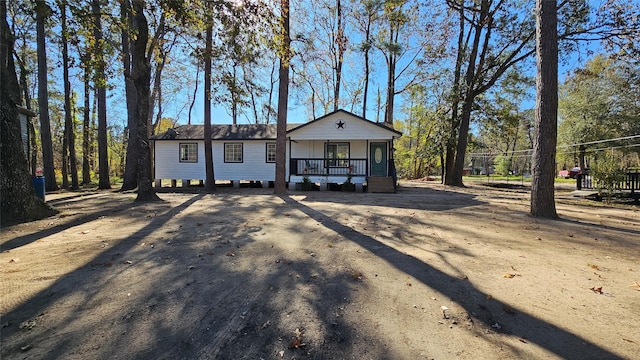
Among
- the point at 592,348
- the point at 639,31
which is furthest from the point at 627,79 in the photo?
the point at 592,348

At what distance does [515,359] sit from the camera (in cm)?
234

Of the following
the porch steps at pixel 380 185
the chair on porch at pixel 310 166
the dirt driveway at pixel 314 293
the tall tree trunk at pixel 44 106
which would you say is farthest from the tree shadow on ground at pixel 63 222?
the porch steps at pixel 380 185

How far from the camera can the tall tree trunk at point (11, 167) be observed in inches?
253

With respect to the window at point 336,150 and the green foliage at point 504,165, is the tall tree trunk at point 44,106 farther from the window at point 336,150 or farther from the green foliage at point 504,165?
the green foliage at point 504,165

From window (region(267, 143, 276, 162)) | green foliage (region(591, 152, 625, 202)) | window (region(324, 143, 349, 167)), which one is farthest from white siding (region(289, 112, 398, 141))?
green foliage (region(591, 152, 625, 202))

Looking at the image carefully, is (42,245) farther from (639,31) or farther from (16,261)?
(639,31)

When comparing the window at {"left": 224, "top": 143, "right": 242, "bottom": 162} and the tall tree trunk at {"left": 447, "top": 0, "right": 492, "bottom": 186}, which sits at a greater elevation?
the tall tree trunk at {"left": 447, "top": 0, "right": 492, "bottom": 186}

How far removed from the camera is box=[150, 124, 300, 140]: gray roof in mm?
18641

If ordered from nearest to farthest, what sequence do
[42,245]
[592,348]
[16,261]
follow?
[592,348]
[16,261]
[42,245]

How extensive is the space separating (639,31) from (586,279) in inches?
543

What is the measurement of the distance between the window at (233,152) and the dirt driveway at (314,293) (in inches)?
496

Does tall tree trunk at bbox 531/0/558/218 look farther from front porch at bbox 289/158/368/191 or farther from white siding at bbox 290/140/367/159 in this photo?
white siding at bbox 290/140/367/159

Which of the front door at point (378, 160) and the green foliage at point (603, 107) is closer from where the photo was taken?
the front door at point (378, 160)

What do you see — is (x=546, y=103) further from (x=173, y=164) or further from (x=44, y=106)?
(x=44, y=106)
